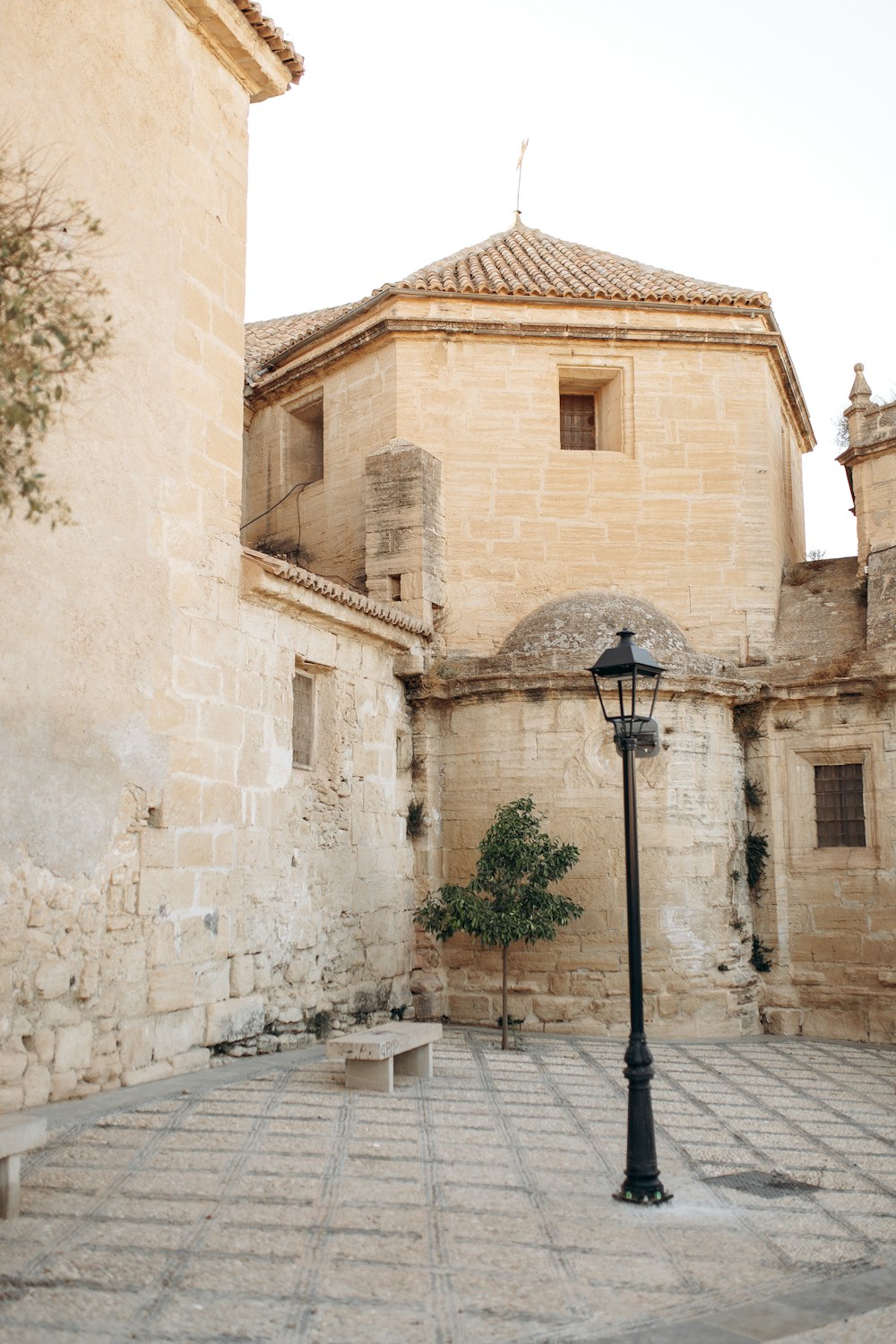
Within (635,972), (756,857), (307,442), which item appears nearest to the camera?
(635,972)

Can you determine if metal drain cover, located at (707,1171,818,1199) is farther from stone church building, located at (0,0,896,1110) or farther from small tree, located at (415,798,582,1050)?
small tree, located at (415,798,582,1050)

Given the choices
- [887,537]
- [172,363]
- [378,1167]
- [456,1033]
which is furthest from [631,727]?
[887,537]

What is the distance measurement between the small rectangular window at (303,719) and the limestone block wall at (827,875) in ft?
16.1

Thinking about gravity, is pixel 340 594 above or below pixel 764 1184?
above

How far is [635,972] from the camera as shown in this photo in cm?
604

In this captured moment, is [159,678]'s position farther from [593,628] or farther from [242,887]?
[593,628]

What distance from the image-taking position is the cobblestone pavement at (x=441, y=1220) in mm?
4211

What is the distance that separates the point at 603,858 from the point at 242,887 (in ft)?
12.7

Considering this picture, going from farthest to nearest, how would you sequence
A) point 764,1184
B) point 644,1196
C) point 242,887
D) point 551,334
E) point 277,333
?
point 277,333 → point 551,334 → point 242,887 → point 764,1184 → point 644,1196

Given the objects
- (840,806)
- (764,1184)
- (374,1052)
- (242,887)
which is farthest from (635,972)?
(840,806)

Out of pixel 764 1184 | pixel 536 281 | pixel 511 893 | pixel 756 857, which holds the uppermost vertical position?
pixel 536 281

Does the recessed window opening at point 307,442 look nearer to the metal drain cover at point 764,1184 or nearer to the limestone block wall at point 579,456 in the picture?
the limestone block wall at point 579,456

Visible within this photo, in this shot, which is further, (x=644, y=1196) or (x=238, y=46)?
(x=238, y=46)

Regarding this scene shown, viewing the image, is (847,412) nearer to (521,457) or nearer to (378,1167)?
(521,457)
